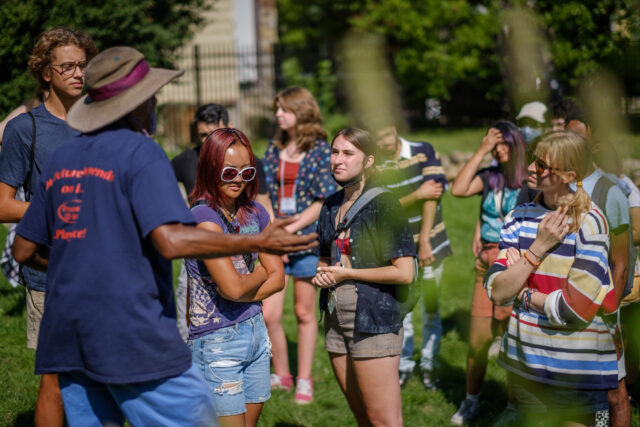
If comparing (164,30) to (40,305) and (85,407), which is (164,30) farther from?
(85,407)

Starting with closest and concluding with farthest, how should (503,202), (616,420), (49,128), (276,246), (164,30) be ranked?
(276,246), (49,128), (616,420), (503,202), (164,30)

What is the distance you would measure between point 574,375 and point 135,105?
90.5 inches

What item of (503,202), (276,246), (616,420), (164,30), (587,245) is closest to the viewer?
(276,246)

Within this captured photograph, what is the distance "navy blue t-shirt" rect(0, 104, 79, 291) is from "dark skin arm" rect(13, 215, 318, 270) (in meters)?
1.48

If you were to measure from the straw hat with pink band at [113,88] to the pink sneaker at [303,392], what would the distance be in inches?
129

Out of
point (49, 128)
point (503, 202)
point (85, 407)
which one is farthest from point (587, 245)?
point (49, 128)

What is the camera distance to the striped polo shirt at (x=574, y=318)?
10.2 ft

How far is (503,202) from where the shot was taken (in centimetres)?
506

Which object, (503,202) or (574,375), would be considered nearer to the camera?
(574,375)

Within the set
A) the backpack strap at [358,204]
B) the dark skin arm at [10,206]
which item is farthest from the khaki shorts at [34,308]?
the backpack strap at [358,204]

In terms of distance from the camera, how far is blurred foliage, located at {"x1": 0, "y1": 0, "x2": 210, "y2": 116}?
696cm

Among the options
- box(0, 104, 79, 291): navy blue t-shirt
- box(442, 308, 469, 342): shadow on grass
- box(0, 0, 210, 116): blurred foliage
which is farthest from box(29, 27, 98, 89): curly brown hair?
box(442, 308, 469, 342): shadow on grass

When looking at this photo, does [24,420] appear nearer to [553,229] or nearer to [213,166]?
[213,166]

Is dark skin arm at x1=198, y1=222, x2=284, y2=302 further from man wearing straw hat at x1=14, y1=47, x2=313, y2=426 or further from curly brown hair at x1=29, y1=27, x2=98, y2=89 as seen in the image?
curly brown hair at x1=29, y1=27, x2=98, y2=89
